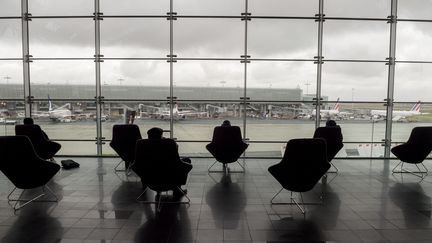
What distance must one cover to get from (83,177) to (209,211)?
2540 mm

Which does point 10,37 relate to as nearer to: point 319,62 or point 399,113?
point 319,62

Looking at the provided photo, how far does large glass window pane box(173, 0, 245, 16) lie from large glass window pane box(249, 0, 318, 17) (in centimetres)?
29

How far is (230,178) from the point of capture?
5348 mm

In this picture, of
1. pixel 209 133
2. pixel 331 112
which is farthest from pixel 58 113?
pixel 331 112

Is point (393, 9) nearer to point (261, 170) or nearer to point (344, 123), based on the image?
point (344, 123)

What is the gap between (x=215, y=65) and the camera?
24.3ft

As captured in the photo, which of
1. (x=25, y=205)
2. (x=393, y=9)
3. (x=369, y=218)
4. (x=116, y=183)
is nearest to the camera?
(x=369, y=218)

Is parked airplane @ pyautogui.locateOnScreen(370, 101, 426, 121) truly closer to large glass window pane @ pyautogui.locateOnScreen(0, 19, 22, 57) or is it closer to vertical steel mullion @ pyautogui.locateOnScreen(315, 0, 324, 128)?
vertical steel mullion @ pyautogui.locateOnScreen(315, 0, 324, 128)

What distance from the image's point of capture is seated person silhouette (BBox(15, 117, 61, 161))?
5553 mm

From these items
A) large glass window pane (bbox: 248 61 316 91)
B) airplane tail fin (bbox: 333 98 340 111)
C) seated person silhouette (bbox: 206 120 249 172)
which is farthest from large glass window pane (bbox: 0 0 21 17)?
airplane tail fin (bbox: 333 98 340 111)

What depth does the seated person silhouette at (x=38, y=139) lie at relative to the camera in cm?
555

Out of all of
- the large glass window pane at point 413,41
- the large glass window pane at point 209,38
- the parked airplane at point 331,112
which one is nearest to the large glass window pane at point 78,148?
the large glass window pane at point 209,38

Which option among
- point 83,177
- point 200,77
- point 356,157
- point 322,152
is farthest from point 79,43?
point 356,157

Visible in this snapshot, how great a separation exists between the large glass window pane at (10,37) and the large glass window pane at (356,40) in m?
6.48
